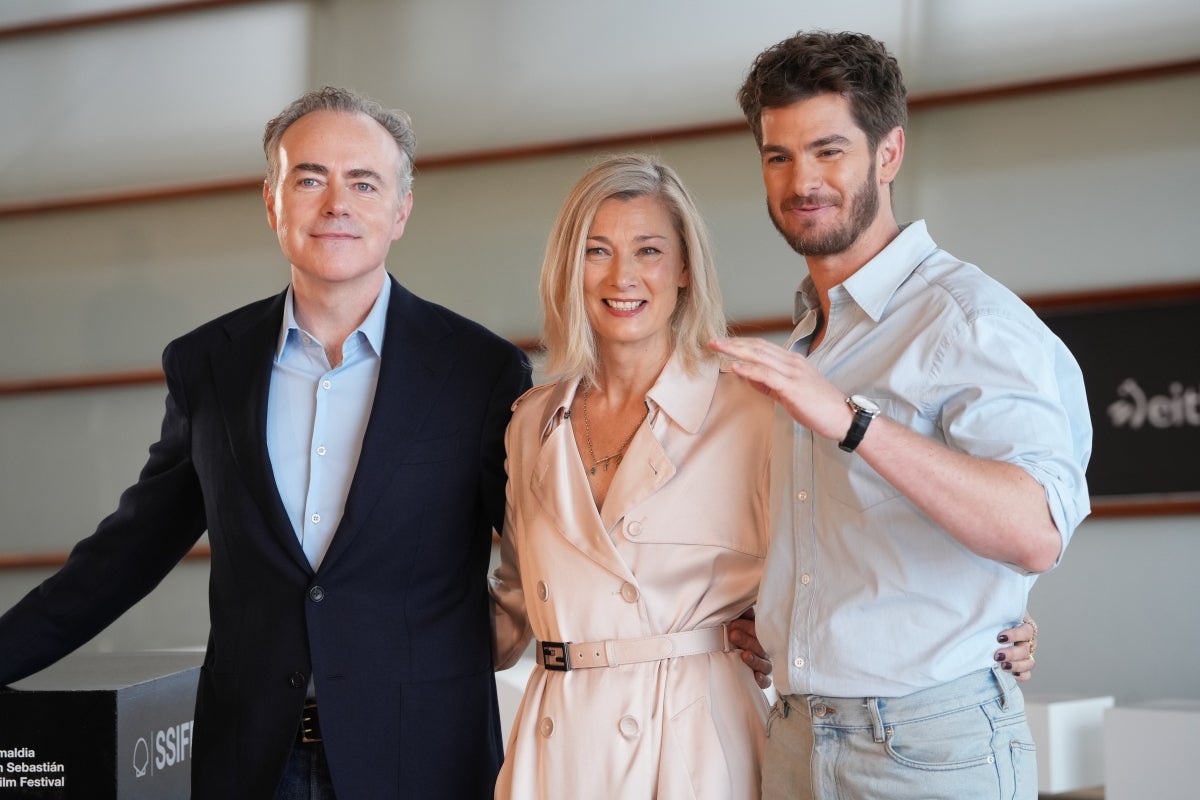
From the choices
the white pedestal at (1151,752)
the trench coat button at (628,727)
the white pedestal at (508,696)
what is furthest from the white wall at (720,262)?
the trench coat button at (628,727)

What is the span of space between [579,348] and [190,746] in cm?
84

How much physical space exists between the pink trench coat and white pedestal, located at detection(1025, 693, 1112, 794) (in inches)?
69.2

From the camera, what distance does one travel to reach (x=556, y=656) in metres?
1.85

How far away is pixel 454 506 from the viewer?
1.94 m

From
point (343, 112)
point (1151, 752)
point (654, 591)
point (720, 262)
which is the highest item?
point (720, 262)

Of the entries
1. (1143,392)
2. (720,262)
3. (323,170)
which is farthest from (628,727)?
(720,262)

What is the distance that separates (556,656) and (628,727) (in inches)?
6.1

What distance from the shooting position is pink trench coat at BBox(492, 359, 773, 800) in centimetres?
176

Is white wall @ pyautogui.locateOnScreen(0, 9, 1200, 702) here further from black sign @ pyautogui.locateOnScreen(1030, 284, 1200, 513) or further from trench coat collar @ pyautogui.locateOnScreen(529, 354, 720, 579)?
trench coat collar @ pyautogui.locateOnScreen(529, 354, 720, 579)

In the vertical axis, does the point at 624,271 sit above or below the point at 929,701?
above

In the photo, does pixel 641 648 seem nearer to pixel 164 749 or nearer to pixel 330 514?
pixel 330 514

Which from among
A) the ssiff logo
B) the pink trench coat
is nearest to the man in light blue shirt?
the pink trench coat

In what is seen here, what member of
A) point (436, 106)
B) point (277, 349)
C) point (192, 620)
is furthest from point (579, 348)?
point (192, 620)

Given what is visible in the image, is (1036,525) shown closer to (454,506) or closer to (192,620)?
(454,506)
